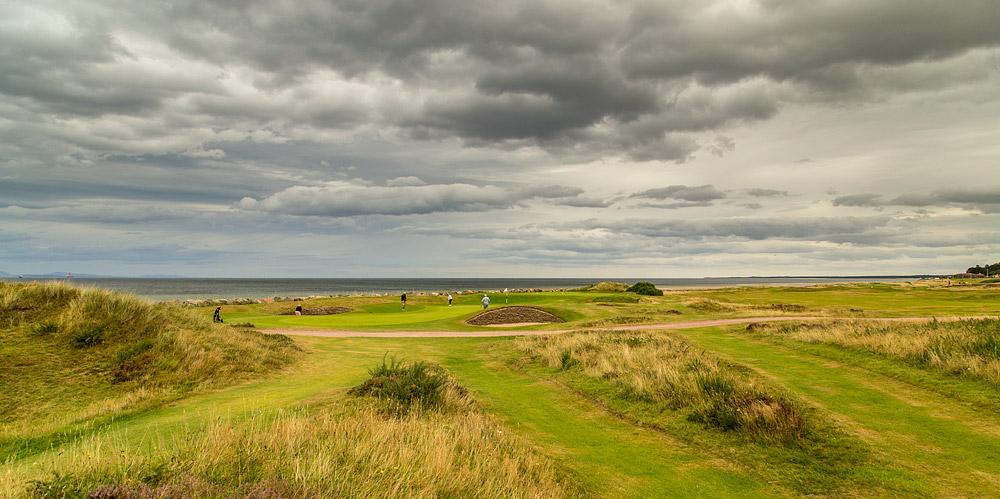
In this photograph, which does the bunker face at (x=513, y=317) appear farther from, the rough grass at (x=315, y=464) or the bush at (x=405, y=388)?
the rough grass at (x=315, y=464)

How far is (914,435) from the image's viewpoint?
979 centimetres

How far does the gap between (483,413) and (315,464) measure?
5957 mm

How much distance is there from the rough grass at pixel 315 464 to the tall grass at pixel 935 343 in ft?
44.5

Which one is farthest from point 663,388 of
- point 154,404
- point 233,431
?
point 154,404


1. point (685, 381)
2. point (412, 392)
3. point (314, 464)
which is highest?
point (314, 464)

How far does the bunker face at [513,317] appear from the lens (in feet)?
118

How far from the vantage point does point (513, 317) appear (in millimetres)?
37312

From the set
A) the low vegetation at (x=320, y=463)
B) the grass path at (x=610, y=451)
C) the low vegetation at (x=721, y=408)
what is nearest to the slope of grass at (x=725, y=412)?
the low vegetation at (x=721, y=408)

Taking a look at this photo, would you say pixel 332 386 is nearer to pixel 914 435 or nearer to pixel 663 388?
pixel 663 388

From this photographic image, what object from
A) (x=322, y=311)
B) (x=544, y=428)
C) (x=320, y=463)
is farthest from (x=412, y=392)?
(x=322, y=311)

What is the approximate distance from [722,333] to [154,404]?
82.6ft

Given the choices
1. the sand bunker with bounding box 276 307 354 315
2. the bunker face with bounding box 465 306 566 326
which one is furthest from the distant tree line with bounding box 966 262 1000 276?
the sand bunker with bounding box 276 307 354 315

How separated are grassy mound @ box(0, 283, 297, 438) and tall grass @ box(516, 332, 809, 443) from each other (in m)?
11.7

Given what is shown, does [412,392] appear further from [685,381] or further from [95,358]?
[95,358]
